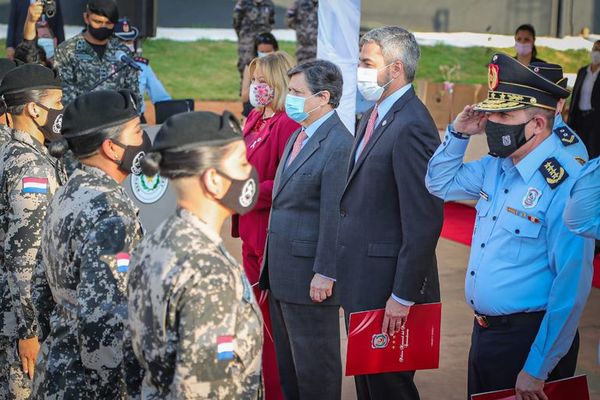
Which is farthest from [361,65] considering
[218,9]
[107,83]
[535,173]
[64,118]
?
[218,9]

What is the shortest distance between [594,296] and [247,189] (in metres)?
5.71

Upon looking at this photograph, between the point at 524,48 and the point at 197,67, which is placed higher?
the point at 524,48

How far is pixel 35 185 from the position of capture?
14.9 ft

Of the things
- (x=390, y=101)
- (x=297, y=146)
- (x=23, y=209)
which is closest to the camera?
(x=23, y=209)

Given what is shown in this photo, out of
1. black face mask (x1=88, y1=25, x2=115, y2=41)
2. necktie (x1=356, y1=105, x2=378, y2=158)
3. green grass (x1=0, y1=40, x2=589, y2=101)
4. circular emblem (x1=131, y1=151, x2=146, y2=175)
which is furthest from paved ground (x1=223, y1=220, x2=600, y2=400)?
green grass (x1=0, y1=40, x2=589, y2=101)

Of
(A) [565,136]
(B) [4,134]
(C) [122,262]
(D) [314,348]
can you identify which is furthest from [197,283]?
(B) [4,134]

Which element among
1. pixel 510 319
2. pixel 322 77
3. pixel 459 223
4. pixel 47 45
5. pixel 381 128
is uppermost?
pixel 322 77

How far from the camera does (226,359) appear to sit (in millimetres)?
2850

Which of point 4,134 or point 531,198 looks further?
point 4,134

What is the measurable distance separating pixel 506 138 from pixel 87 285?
1.75 m

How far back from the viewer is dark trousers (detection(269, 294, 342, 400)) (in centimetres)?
493

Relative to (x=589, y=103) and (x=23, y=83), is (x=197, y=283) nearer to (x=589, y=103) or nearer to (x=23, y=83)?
(x=23, y=83)

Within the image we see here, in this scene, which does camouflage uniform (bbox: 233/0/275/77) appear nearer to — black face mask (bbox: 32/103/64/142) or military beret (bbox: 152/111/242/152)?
black face mask (bbox: 32/103/64/142)

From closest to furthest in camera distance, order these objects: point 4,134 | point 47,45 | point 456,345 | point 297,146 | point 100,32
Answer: point 297,146 < point 4,134 < point 456,345 < point 100,32 < point 47,45
